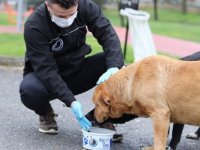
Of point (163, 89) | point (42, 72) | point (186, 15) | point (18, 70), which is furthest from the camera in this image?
point (186, 15)

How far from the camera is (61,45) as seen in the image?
15.4ft

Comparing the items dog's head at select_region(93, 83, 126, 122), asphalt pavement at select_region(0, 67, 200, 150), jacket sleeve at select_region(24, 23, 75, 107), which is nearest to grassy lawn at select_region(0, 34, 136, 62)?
asphalt pavement at select_region(0, 67, 200, 150)

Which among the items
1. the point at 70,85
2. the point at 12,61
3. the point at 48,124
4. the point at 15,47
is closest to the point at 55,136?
the point at 48,124

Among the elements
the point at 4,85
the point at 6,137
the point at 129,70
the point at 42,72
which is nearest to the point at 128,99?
the point at 129,70

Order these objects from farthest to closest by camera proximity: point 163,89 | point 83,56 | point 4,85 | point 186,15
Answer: point 186,15
point 4,85
point 83,56
point 163,89

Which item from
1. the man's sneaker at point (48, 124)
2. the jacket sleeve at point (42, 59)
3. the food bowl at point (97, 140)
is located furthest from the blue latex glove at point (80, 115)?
the man's sneaker at point (48, 124)

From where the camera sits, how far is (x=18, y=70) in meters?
8.61

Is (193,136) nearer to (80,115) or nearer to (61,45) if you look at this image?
(80,115)

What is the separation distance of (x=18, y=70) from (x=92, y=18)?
412cm

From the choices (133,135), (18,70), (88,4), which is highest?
(88,4)

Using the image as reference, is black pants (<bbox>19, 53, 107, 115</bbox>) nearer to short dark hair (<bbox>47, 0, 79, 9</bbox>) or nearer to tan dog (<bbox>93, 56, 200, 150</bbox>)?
tan dog (<bbox>93, 56, 200, 150</bbox>)

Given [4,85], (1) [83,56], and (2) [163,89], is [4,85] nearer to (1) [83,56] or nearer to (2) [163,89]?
(1) [83,56]

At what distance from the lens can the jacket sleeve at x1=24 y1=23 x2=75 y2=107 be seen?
4500 mm

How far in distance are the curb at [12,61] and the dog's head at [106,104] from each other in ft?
15.6
